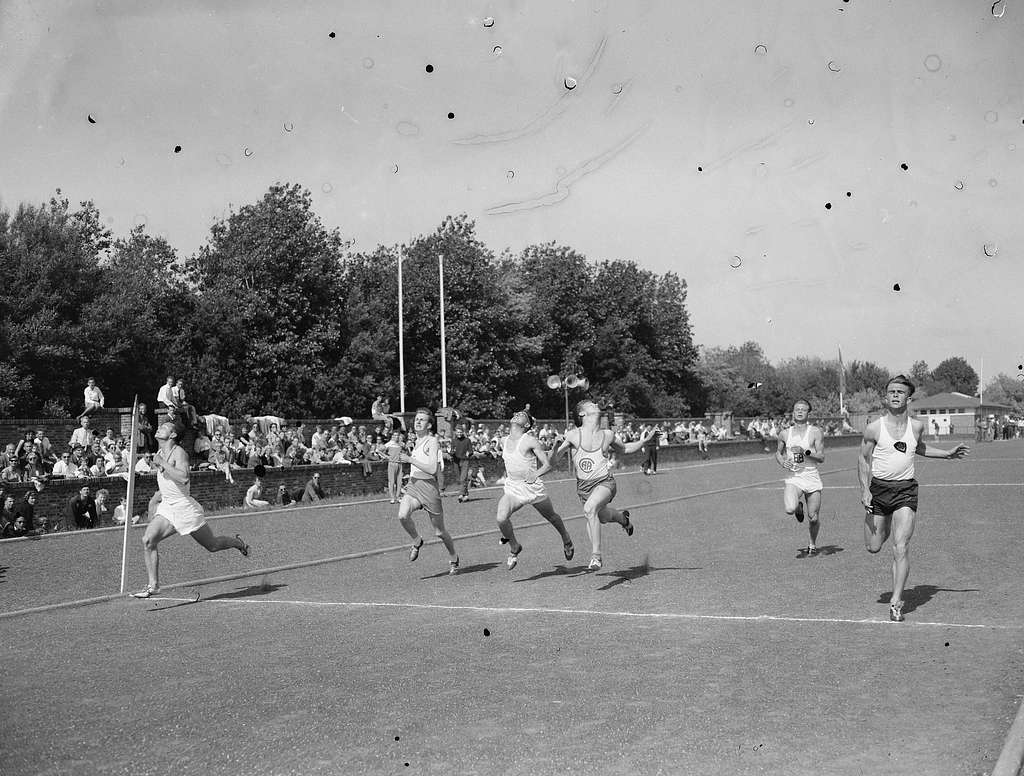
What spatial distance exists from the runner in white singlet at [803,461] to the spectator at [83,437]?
1570 cm

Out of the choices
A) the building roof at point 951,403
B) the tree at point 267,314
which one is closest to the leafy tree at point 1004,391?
the building roof at point 951,403

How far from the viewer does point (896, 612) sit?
9.16 meters

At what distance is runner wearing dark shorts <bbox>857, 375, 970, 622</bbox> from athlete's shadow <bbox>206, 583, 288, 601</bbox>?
6154 mm

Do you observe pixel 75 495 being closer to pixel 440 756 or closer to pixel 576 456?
pixel 576 456

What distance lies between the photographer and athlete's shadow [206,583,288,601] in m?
11.8

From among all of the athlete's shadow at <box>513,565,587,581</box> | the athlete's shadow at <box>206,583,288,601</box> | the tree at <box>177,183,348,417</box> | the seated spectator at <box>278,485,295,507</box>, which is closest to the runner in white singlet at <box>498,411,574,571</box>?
the athlete's shadow at <box>513,565,587,581</box>

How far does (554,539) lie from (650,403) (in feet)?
247

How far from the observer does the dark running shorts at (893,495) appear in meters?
9.75

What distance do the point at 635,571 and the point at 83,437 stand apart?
15594 millimetres

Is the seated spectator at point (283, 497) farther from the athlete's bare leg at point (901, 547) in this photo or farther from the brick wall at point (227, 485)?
the athlete's bare leg at point (901, 547)

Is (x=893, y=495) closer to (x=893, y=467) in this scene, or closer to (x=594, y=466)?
(x=893, y=467)

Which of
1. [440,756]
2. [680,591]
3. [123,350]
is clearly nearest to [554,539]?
[680,591]

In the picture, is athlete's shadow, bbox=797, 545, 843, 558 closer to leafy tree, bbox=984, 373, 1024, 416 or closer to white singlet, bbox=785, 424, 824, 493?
white singlet, bbox=785, 424, 824, 493

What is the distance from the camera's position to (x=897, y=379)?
988cm
